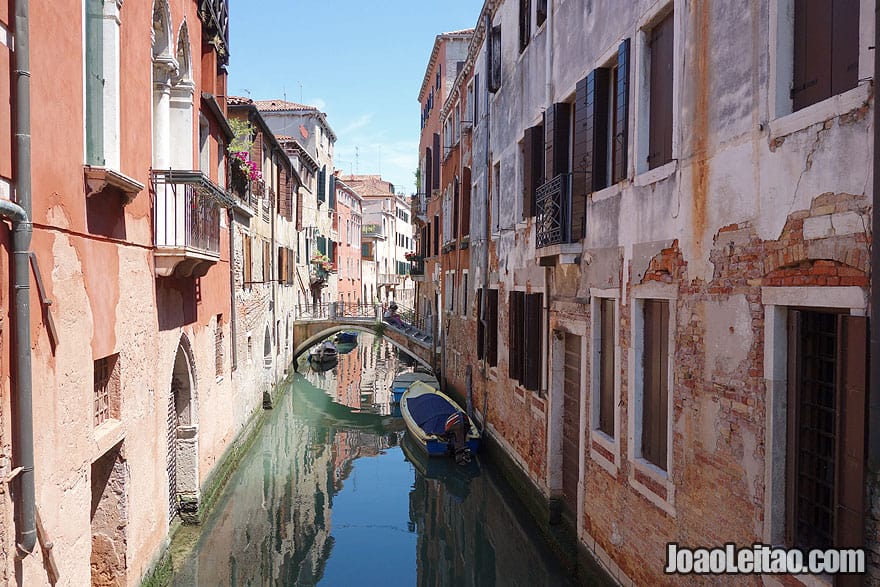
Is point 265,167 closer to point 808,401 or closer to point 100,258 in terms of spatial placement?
point 100,258

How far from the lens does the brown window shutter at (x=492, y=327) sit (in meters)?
12.8

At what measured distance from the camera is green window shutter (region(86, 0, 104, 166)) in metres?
5.22

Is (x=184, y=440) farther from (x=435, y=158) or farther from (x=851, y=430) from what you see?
(x=435, y=158)

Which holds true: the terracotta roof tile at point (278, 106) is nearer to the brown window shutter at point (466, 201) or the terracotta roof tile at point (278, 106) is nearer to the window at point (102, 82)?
the brown window shutter at point (466, 201)

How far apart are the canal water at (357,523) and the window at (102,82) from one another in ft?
15.2

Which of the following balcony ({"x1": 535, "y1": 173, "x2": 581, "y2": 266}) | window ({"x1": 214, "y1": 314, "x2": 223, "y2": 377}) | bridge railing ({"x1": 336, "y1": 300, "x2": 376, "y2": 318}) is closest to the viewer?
balcony ({"x1": 535, "y1": 173, "x2": 581, "y2": 266})

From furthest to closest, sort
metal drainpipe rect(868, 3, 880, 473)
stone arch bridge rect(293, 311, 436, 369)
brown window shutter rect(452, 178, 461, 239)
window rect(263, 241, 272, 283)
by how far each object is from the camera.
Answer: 1. stone arch bridge rect(293, 311, 436, 369)
2. brown window shutter rect(452, 178, 461, 239)
3. window rect(263, 241, 272, 283)
4. metal drainpipe rect(868, 3, 880, 473)

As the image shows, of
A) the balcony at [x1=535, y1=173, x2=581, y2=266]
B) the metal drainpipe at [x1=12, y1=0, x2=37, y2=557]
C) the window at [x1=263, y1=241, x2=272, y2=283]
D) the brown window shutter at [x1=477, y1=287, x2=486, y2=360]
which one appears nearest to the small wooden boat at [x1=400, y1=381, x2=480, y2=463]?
the brown window shutter at [x1=477, y1=287, x2=486, y2=360]

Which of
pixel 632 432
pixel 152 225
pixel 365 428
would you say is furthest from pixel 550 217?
pixel 365 428

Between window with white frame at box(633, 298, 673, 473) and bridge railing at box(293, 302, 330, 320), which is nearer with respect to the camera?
window with white frame at box(633, 298, 673, 473)

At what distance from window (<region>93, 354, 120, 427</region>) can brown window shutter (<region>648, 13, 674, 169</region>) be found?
4.70 m

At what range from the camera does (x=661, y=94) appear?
597 centimetres

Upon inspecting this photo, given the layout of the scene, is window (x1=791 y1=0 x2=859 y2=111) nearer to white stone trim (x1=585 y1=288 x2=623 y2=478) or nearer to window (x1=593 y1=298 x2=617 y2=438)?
white stone trim (x1=585 y1=288 x2=623 y2=478)

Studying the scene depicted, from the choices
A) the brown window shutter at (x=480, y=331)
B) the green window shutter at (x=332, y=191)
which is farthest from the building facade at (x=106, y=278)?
the green window shutter at (x=332, y=191)
